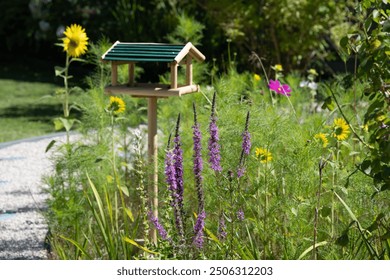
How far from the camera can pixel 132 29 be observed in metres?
10.4

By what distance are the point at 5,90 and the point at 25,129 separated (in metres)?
2.48

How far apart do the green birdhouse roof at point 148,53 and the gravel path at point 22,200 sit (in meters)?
0.86

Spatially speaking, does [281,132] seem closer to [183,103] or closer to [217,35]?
[183,103]

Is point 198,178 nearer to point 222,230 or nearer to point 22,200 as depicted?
point 222,230

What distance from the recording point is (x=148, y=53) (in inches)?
144

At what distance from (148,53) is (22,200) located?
6.18 ft

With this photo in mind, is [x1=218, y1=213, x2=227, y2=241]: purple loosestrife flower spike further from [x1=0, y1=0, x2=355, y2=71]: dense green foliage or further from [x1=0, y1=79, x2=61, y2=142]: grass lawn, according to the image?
[x1=0, y1=79, x2=61, y2=142]: grass lawn

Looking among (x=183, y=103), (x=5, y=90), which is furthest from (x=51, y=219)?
(x=5, y=90)

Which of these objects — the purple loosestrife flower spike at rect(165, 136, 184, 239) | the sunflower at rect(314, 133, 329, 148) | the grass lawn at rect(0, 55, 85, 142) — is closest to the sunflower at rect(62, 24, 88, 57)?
the purple loosestrife flower spike at rect(165, 136, 184, 239)

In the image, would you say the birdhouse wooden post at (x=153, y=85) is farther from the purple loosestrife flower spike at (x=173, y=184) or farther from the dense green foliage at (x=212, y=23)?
the dense green foliage at (x=212, y=23)

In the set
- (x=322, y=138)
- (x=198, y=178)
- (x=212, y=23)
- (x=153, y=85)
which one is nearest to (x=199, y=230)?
→ (x=198, y=178)

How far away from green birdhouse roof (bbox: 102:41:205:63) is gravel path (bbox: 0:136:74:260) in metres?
0.86

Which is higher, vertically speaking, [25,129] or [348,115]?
[348,115]
